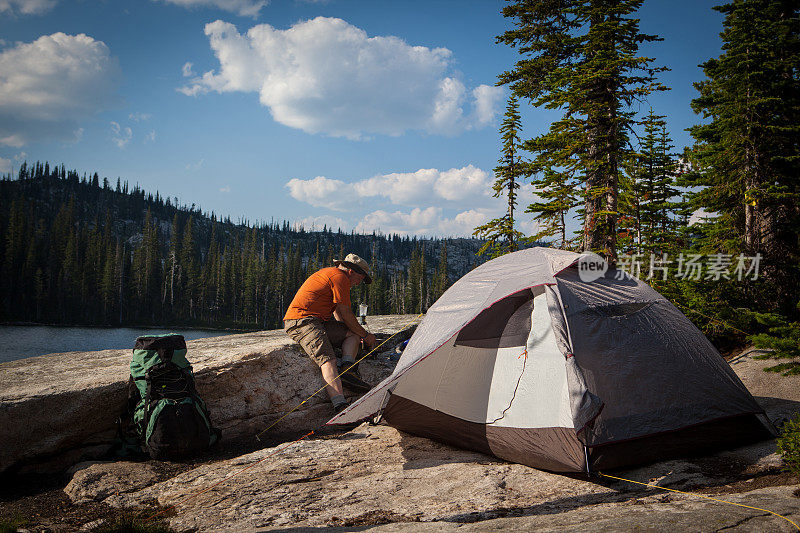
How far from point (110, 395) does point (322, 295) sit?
3.27 meters

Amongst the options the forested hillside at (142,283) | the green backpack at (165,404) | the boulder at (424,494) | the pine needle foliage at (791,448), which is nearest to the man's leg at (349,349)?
the boulder at (424,494)

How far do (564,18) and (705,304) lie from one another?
9276 millimetres

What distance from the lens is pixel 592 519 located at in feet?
10.4

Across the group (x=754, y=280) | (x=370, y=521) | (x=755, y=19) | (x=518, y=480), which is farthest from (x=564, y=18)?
(x=370, y=521)

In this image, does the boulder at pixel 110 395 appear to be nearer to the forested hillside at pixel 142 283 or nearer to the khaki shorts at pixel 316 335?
the khaki shorts at pixel 316 335

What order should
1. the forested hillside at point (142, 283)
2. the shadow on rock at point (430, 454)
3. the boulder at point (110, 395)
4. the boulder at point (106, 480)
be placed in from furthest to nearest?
the forested hillside at point (142, 283), the boulder at point (110, 395), the shadow on rock at point (430, 454), the boulder at point (106, 480)

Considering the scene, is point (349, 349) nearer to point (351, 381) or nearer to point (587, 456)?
point (351, 381)

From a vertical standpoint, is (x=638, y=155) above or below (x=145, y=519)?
above

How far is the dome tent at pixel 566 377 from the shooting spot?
4.69 m

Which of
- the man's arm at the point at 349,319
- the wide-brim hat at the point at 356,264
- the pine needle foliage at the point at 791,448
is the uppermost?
the wide-brim hat at the point at 356,264

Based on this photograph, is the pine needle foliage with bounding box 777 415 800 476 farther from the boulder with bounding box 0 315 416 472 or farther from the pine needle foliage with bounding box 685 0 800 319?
the pine needle foliage with bounding box 685 0 800 319

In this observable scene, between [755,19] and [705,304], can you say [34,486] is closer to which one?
[705,304]

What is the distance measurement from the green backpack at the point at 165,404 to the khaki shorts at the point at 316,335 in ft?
5.86

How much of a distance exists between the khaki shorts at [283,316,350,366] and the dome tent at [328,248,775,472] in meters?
1.35
